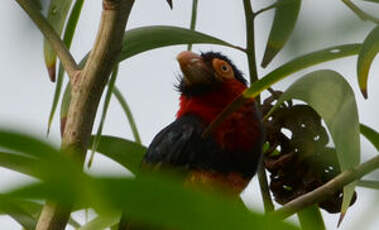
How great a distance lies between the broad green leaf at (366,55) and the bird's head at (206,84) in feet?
3.60

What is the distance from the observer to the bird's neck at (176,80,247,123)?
2.26 meters

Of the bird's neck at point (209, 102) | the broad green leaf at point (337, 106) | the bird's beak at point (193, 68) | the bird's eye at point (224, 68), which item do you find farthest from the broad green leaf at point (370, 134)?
the bird's eye at point (224, 68)

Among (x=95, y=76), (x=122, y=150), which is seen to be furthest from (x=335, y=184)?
(x=122, y=150)

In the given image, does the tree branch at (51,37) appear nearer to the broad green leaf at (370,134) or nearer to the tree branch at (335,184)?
the tree branch at (335,184)

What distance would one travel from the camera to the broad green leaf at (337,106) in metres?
1.13

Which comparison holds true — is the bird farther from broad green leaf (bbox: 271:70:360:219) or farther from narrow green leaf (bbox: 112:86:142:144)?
broad green leaf (bbox: 271:70:360:219)

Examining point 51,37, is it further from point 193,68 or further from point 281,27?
point 193,68

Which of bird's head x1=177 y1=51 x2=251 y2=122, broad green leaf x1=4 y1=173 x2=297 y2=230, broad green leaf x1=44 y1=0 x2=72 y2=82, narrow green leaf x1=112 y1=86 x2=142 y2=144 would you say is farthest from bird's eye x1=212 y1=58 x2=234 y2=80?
broad green leaf x1=4 y1=173 x2=297 y2=230

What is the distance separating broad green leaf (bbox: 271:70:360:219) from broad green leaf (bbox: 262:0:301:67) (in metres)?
0.18

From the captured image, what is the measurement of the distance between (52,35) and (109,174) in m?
1.05

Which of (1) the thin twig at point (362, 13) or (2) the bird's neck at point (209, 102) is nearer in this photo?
(1) the thin twig at point (362, 13)

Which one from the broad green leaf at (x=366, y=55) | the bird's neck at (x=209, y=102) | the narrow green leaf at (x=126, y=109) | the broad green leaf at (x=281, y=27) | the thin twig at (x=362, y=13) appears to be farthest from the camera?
the bird's neck at (x=209, y=102)

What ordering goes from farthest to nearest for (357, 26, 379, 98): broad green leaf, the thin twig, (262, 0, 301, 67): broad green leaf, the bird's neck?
1. the bird's neck
2. (262, 0, 301, 67): broad green leaf
3. (357, 26, 379, 98): broad green leaf
4. the thin twig

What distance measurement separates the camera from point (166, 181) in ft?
0.77
